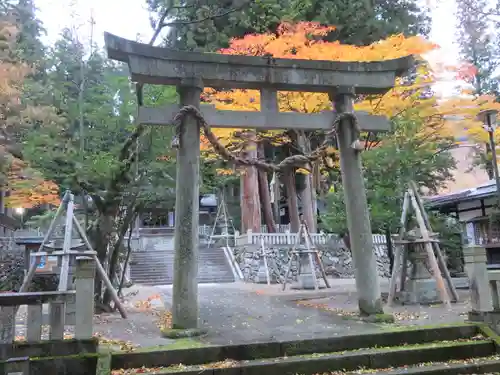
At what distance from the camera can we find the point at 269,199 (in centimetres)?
2531

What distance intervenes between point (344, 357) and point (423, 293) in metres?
5.18

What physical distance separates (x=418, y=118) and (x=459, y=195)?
8.07m

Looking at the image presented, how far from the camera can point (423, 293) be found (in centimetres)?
975

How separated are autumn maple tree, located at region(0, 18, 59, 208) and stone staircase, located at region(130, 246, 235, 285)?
6.94 metres

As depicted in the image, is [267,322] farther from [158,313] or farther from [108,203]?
[108,203]

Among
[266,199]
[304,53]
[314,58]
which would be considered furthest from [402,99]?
[266,199]

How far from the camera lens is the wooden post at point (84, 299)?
17.2 ft

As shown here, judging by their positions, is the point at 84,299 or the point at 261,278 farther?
the point at 261,278

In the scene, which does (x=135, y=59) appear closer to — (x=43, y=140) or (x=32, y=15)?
(x=43, y=140)

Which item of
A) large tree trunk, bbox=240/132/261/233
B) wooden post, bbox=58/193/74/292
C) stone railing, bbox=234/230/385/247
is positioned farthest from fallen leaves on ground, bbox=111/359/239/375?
large tree trunk, bbox=240/132/261/233

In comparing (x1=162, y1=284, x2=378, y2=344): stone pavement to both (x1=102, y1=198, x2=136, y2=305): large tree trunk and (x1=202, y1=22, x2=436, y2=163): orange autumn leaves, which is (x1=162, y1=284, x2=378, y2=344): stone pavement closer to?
(x1=102, y1=198, x2=136, y2=305): large tree trunk

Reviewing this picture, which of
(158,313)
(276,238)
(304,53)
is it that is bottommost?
(158,313)

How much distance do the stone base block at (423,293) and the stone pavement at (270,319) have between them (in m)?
0.55

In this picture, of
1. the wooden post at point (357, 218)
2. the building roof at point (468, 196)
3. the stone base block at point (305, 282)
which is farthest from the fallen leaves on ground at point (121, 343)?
the building roof at point (468, 196)
